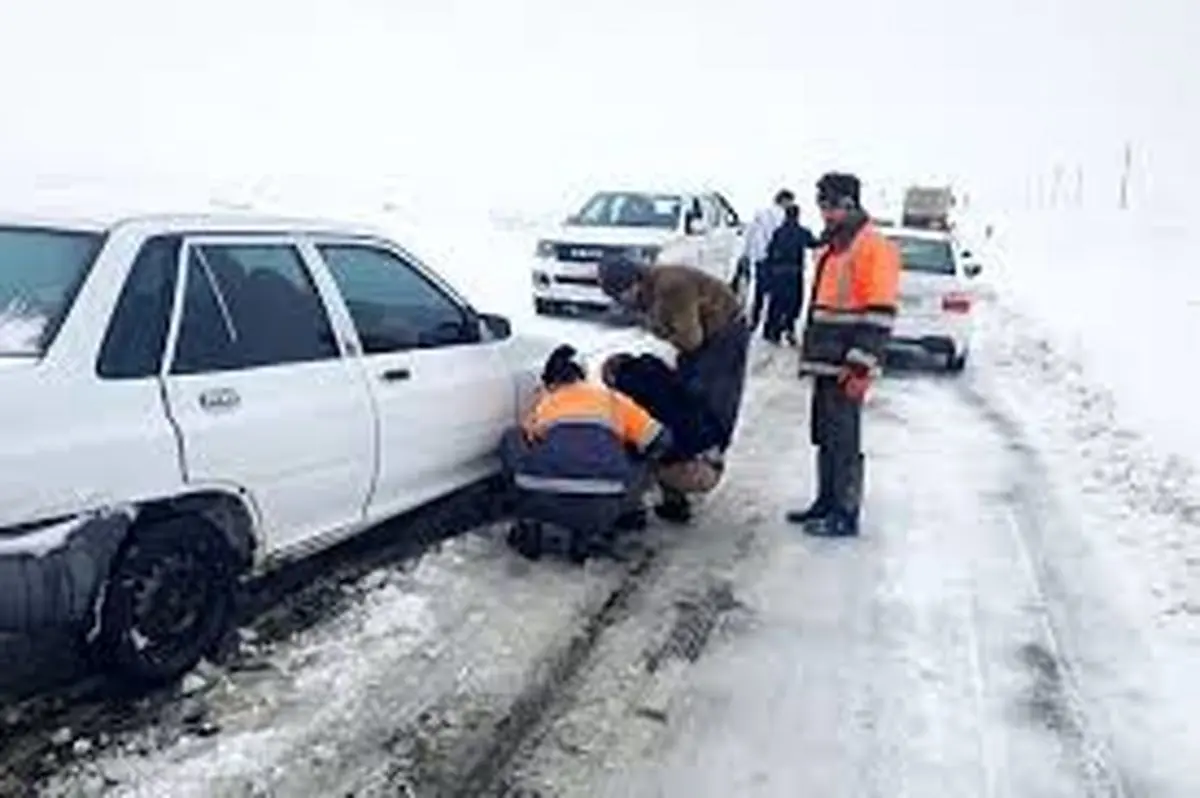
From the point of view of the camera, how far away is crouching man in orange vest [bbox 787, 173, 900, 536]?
331 inches

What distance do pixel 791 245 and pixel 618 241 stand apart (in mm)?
2013

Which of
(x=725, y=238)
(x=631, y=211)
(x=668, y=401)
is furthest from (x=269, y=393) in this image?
(x=725, y=238)

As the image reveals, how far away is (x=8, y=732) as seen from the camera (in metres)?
5.22

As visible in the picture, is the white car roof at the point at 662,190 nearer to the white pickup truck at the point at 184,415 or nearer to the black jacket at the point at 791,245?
the black jacket at the point at 791,245

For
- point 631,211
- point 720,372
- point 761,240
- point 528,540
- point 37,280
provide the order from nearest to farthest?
point 37,280 → point 528,540 → point 720,372 → point 761,240 → point 631,211

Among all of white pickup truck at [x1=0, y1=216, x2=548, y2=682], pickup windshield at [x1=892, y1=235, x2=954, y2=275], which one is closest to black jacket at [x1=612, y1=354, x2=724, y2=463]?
white pickup truck at [x1=0, y1=216, x2=548, y2=682]

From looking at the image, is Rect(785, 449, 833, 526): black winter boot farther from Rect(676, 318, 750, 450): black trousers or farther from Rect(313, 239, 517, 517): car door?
→ Rect(313, 239, 517, 517): car door

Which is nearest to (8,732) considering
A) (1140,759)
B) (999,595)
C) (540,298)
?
(1140,759)

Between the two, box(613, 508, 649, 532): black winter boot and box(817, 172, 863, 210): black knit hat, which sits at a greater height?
box(817, 172, 863, 210): black knit hat

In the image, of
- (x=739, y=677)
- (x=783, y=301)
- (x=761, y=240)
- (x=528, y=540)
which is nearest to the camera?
(x=739, y=677)

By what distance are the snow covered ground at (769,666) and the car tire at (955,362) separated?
17.8ft

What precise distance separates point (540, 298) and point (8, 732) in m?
13.1

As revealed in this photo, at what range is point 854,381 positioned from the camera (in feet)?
27.9

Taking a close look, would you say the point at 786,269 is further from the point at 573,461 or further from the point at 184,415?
the point at 184,415
